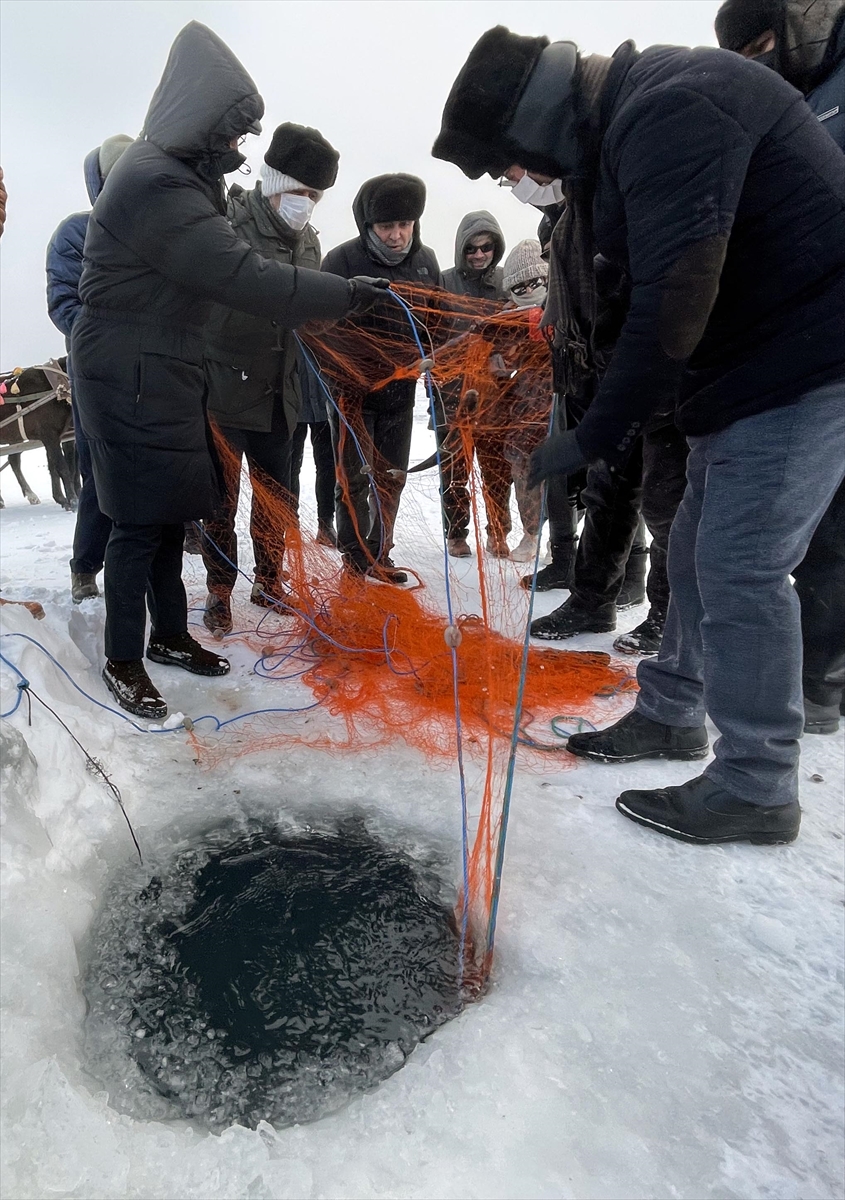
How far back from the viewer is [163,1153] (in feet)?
3.61

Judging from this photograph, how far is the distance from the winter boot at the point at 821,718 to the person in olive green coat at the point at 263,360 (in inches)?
95.7

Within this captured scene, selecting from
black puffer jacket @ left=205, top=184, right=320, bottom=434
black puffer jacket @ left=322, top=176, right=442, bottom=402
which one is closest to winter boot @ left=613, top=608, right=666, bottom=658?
black puffer jacket @ left=322, top=176, right=442, bottom=402

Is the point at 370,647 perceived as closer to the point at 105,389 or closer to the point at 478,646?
the point at 478,646

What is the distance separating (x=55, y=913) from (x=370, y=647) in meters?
1.84

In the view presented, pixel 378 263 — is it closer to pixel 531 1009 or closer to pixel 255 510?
pixel 255 510

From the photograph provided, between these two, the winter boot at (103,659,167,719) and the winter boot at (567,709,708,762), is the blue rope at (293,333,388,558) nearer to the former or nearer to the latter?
the winter boot at (103,659,167,719)

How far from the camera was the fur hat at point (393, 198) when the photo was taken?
371 centimetres

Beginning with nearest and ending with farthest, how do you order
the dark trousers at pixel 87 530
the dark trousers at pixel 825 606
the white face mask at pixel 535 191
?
the white face mask at pixel 535 191, the dark trousers at pixel 825 606, the dark trousers at pixel 87 530

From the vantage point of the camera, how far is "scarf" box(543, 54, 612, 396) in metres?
1.56

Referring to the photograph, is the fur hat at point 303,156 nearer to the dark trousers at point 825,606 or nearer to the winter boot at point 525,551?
the winter boot at point 525,551

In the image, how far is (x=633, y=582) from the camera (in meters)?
3.98

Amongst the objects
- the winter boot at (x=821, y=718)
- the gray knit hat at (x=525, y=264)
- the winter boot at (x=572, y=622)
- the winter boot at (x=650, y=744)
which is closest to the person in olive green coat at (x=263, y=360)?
the gray knit hat at (x=525, y=264)

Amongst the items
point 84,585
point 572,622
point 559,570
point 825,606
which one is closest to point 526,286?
point 559,570

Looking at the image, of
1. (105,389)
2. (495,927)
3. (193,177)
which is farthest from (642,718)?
(193,177)
